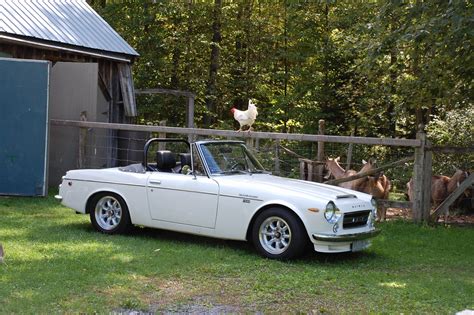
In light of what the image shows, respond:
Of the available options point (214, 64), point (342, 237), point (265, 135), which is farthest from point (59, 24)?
point (214, 64)

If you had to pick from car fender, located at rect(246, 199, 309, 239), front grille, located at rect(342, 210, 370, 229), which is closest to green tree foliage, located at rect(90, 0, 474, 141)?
front grille, located at rect(342, 210, 370, 229)

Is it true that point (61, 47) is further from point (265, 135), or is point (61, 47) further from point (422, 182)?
point (422, 182)

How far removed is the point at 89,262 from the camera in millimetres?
7430

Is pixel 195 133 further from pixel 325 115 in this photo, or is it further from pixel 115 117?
pixel 325 115

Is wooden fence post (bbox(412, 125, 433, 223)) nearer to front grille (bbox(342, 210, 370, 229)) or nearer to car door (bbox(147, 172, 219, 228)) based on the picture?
front grille (bbox(342, 210, 370, 229))

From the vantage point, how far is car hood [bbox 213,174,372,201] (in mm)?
7930

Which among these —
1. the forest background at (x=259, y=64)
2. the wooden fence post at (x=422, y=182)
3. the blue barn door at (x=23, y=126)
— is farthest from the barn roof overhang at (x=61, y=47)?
the wooden fence post at (x=422, y=182)

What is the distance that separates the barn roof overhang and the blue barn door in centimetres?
99

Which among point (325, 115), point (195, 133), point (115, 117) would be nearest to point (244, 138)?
point (195, 133)

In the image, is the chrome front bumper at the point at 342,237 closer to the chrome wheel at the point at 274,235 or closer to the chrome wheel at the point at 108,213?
the chrome wheel at the point at 274,235

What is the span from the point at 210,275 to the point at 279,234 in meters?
1.20

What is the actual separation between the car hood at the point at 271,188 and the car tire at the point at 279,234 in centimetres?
27

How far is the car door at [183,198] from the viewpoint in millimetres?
8312

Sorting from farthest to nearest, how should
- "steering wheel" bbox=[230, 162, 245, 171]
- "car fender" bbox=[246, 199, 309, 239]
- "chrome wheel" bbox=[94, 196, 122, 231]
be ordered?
1. "chrome wheel" bbox=[94, 196, 122, 231]
2. "steering wheel" bbox=[230, 162, 245, 171]
3. "car fender" bbox=[246, 199, 309, 239]
